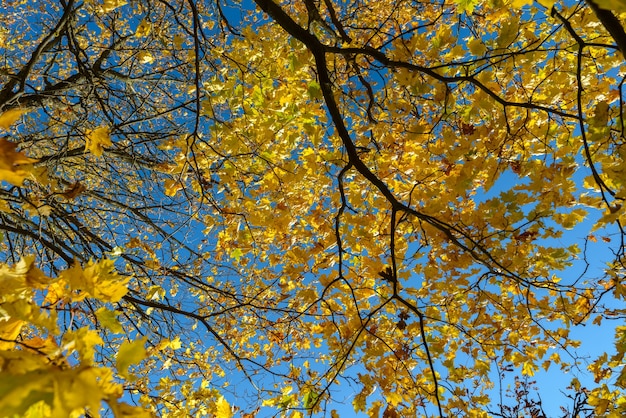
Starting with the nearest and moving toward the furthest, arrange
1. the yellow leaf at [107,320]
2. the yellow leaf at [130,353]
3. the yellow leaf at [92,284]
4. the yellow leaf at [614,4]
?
the yellow leaf at [614,4], the yellow leaf at [130,353], the yellow leaf at [92,284], the yellow leaf at [107,320]

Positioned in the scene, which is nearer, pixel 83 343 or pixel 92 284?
pixel 83 343

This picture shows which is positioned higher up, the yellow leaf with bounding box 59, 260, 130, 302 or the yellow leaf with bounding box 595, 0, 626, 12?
the yellow leaf with bounding box 595, 0, 626, 12

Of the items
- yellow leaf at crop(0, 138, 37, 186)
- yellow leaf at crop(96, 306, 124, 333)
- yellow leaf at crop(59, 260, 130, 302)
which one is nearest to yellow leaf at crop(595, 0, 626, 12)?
yellow leaf at crop(0, 138, 37, 186)

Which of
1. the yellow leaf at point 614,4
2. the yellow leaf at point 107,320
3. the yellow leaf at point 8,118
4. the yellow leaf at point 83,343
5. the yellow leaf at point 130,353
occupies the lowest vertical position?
the yellow leaf at point 83,343

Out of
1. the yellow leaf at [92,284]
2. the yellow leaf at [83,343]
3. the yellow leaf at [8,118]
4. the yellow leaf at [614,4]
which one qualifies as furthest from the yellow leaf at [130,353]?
the yellow leaf at [614,4]

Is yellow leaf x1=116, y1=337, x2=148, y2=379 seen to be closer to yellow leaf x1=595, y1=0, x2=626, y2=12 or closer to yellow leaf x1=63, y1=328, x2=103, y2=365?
yellow leaf x1=63, y1=328, x2=103, y2=365

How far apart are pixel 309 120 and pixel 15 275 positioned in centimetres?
201

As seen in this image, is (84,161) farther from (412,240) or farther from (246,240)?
(412,240)

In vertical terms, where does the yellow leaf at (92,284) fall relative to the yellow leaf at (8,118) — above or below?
below

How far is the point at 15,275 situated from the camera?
32.0 inches

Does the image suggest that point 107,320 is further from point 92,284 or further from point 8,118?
point 8,118

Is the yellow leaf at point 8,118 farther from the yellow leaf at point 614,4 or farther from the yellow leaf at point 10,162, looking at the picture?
the yellow leaf at point 614,4

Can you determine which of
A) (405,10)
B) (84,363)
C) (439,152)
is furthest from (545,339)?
(84,363)

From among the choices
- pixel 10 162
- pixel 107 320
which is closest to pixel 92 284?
pixel 107 320
